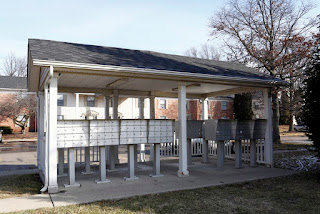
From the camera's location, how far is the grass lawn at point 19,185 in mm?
6152

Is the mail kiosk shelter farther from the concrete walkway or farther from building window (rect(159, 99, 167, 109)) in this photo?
building window (rect(159, 99, 167, 109))

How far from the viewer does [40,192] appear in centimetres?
612

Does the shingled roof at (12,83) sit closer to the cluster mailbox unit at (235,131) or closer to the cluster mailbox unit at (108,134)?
the cluster mailbox unit at (108,134)

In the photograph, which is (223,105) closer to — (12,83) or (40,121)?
(12,83)

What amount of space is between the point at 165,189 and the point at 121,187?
1043 millimetres

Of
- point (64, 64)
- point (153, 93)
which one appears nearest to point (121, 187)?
point (64, 64)

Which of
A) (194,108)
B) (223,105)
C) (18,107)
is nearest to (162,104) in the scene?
(194,108)

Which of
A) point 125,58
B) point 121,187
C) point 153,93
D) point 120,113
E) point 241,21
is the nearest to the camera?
point 121,187

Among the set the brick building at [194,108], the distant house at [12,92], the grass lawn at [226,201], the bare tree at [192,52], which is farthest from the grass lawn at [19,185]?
the bare tree at [192,52]

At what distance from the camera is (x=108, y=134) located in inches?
273

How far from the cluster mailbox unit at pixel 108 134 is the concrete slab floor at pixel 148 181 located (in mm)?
420

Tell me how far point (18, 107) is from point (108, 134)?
2370cm

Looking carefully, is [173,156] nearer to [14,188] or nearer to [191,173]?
[191,173]

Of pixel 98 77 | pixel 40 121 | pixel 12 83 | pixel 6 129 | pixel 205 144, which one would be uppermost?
pixel 12 83
